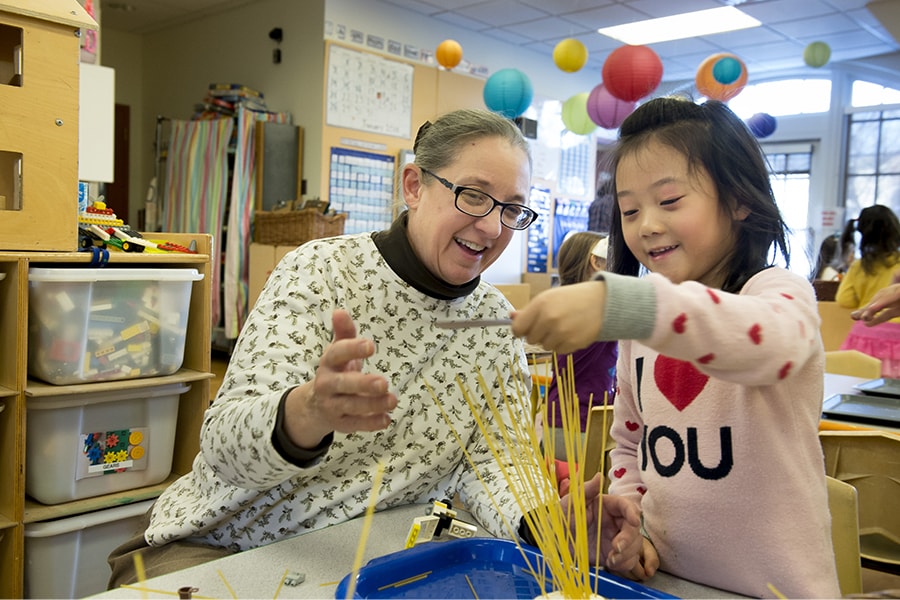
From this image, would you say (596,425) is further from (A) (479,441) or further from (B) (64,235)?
(B) (64,235)

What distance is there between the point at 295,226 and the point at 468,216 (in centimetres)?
402

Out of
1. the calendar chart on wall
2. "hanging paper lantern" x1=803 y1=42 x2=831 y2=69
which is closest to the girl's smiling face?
the calendar chart on wall

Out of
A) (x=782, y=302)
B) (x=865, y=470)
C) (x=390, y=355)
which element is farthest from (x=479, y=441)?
(x=865, y=470)

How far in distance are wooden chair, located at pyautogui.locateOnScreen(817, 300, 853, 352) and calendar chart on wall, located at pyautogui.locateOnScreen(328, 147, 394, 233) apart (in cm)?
349

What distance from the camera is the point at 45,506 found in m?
2.12

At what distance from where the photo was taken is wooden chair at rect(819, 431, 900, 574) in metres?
1.71

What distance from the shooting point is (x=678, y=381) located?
1.12 metres

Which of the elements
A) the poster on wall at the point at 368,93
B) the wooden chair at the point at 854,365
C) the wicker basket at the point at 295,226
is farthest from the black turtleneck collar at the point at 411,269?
the poster on wall at the point at 368,93

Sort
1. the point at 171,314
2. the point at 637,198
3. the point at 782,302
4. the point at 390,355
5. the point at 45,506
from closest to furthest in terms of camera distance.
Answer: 1. the point at 782,302
2. the point at 637,198
3. the point at 390,355
4. the point at 45,506
5. the point at 171,314

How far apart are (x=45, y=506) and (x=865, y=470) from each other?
7.25ft

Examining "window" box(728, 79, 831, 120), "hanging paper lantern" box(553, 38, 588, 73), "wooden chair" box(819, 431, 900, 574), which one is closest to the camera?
"wooden chair" box(819, 431, 900, 574)

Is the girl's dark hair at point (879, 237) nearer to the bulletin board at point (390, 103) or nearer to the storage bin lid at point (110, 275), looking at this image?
the bulletin board at point (390, 103)

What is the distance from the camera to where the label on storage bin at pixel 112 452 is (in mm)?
2164

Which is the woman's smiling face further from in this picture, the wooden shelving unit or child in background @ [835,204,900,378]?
child in background @ [835,204,900,378]
